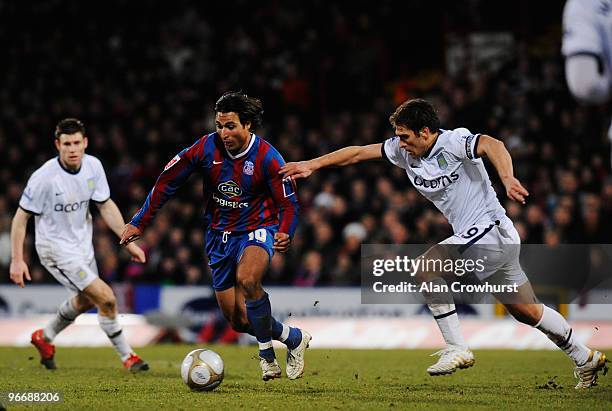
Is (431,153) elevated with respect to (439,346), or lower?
elevated

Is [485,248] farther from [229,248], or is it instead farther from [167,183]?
[167,183]

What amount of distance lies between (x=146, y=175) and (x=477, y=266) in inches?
463

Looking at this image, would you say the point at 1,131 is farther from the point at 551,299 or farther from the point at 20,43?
the point at 551,299

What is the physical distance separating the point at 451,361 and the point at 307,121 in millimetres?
12696

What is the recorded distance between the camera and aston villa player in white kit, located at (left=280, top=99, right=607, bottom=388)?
7.95 metres

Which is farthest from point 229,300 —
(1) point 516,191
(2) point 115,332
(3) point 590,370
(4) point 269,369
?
(3) point 590,370

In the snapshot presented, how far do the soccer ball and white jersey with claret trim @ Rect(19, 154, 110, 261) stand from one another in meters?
2.80

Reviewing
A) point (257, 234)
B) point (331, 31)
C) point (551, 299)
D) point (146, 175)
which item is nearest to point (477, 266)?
point (257, 234)

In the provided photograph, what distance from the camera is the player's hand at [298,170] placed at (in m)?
8.12

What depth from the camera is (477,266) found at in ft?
26.9

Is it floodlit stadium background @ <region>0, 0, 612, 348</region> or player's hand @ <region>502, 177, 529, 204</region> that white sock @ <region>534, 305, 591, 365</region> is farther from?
floodlit stadium background @ <region>0, 0, 612, 348</region>

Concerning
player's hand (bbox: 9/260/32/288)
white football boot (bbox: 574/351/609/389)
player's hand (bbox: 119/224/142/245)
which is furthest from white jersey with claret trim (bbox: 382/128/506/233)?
player's hand (bbox: 9/260/32/288)

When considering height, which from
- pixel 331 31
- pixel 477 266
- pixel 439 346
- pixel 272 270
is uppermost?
pixel 331 31

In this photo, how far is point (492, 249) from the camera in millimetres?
8195
